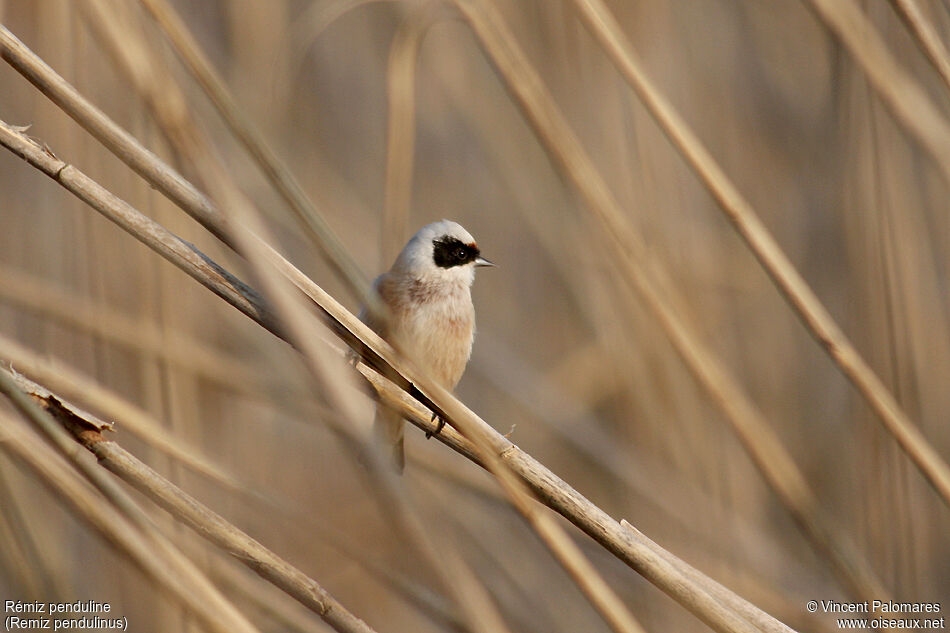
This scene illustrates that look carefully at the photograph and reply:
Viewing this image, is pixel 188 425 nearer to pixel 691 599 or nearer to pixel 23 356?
pixel 23 356

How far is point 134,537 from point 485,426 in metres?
0.47

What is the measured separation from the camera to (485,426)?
119cm

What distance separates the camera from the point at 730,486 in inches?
88.4

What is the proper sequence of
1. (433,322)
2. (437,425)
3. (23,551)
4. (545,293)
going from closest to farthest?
(437,425) < (23,551) < (433,322) < (545,293)

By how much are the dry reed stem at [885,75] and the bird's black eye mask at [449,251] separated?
1.02 m

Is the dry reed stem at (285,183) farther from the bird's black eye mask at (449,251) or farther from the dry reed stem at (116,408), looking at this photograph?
the bird's black eye mask at (449,251)

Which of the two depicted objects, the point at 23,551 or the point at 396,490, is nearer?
the point at 396,490

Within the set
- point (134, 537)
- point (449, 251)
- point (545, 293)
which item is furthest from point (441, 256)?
point (134, 537)

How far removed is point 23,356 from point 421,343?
90 centimetres

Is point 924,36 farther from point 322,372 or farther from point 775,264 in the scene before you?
point 322,372

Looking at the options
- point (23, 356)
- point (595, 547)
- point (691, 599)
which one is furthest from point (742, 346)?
point (23, 356)

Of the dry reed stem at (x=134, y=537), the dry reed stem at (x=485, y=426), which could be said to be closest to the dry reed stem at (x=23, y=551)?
the dry reed stem at (x=134, y=537)

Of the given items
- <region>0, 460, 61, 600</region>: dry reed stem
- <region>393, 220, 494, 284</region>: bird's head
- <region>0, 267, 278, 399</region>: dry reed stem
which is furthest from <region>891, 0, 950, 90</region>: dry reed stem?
<region>0, 460, 61, 600</region>: dry reed stem

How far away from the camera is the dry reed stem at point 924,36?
142 centimetres
